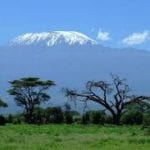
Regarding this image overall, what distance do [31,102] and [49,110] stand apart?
257 inches

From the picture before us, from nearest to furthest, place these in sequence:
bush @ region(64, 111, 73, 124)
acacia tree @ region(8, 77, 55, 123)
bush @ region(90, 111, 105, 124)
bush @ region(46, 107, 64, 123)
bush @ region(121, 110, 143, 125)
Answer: bush @ region(121, 110, 143, 125), bush @ region(90, 111, 105, 124), bush @ region(64, 111, 73, 124), bush @ region(46, 107, 64, 123), acacia tree @ region(8, 77, 55, 123)

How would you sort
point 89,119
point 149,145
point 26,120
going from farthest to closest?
point 26,120 → point 89,119 → point 149,145

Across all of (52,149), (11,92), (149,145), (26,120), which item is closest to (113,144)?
(149,145)

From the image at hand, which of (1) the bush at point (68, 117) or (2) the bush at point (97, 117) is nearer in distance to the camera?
(2) the bush at point (97, 117)

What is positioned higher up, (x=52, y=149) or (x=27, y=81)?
(x=27, y=81)

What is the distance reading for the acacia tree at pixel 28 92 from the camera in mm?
72375

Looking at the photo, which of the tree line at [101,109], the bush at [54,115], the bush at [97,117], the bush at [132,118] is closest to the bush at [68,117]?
the tree line at [101,109]

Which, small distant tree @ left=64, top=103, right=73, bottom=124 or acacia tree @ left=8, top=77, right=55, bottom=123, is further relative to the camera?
acacia tree @ left=8, top=77, right=55, bottom=123

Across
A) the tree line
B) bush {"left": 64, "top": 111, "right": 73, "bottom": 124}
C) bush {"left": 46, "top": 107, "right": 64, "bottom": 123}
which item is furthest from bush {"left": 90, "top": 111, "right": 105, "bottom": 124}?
bush {"left": 46, "top": 107, "right": 64, "bottom": 123}

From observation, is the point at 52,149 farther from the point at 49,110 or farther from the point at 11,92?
the point at 11,92

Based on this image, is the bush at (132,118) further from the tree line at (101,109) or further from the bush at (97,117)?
the bush at (97,117)

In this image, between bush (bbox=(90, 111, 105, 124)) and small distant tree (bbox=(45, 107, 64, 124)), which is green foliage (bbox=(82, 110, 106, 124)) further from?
small distant tree (bbox=(45, 107, 64, 124))

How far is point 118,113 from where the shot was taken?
64.8m

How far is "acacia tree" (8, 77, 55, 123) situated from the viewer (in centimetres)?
Answer: 7238
